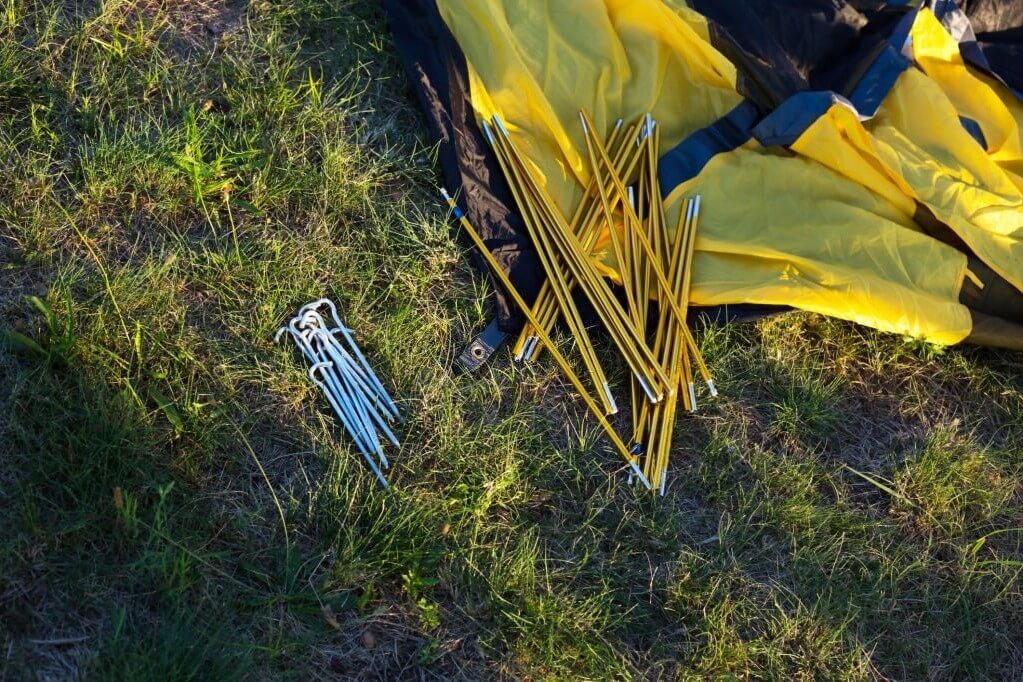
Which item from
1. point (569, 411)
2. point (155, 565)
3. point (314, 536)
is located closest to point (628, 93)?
point (569, 411)

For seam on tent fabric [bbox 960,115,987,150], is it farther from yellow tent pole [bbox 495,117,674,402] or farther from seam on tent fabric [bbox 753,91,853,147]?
yellow tent pole [bbox 495,117,674,402]

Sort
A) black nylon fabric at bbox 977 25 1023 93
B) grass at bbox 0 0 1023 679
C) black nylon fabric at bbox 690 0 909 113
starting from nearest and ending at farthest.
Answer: grass at bbox 0 0 1023 679, black nylon fabric at bbox 690 0 909 113, black nylon fabric at bbox 977 25 1023 93

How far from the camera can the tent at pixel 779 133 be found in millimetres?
3162

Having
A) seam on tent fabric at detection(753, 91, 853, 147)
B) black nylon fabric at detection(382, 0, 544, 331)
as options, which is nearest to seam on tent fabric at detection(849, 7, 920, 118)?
seam on tent fabric at detection(753, 91, 853, 147)

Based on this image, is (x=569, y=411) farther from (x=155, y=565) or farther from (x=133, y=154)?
(x=133, y=154)

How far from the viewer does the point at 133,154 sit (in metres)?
3.05

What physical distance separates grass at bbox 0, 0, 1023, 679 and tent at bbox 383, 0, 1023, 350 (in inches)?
6.6

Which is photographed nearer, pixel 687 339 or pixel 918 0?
pixel 687 339

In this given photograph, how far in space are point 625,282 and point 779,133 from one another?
29.1 inches

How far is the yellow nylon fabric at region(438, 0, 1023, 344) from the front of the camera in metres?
3.14

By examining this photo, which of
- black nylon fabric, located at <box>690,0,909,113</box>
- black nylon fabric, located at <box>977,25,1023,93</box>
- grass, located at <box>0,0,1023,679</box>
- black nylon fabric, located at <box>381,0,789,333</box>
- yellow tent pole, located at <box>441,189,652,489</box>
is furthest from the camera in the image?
black nylon fabric, located at <box>977,25,1023,93</box>

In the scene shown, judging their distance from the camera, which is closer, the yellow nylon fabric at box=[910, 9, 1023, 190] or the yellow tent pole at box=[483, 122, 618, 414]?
the yellow tent pole at box=[483, 122, 618, 414]

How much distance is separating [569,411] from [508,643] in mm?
722

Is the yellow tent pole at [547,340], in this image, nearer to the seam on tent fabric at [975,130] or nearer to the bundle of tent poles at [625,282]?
the bundle of tent poles at [625,282]
